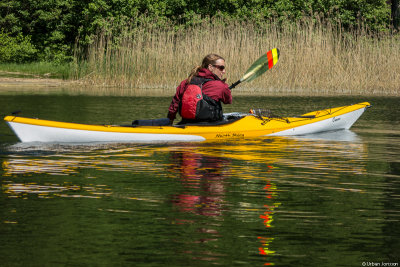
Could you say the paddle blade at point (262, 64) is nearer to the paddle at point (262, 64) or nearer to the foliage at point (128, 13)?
the paddle at point (262, 64)

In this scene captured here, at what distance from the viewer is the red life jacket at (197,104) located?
9945 millimetres

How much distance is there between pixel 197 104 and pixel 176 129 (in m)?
0.43

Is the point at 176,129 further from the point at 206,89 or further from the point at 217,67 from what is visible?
the point at 217,67

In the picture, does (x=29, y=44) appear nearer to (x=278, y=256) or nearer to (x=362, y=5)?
(x=362, y=5)

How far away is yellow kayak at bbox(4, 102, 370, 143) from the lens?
9445 millimetres

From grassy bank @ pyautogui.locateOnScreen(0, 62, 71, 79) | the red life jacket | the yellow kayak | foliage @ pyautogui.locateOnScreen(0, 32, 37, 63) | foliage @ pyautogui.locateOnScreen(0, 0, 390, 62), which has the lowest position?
the yellow kayak

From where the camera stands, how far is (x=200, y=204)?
5.84 m

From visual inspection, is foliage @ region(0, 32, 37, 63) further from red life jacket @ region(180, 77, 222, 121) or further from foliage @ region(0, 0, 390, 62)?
red life jacket @ region(180, 77, 222, 121)

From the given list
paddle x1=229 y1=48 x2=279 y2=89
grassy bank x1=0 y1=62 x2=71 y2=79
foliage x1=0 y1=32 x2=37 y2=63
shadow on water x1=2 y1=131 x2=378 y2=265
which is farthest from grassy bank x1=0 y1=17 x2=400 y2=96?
shadow on water x1=2 y1=131 x2=378 y2=265

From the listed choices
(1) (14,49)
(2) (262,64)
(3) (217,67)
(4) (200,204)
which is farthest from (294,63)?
(4) (200,204)

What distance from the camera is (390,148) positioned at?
994 cm

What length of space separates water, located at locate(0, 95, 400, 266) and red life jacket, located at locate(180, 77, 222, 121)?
40 centimetres

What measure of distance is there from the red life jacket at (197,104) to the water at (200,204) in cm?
40

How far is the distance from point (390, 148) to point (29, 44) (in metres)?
19.5
